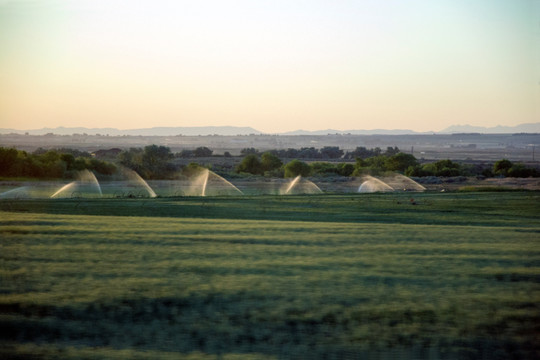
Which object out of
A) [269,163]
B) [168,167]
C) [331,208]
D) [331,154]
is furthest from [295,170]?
[331,154]

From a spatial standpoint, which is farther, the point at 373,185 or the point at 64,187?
the point at 373,185

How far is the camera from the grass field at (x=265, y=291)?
7.05 m

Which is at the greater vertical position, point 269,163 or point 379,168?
point 269,163

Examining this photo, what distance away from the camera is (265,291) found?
905 centimetres

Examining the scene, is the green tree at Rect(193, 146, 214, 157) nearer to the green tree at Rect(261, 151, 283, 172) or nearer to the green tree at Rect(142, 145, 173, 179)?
the green tree at Rect(261, 151, 283, 172)

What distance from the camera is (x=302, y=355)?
6.71m

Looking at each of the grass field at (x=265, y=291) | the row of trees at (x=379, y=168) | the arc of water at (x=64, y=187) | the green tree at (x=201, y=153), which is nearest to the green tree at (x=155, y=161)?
the row of trees at (x=379, y=168)

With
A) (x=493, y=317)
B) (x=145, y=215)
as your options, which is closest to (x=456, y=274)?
(x=493, y=317)

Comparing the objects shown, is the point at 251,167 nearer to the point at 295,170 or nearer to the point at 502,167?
the point at 295,170

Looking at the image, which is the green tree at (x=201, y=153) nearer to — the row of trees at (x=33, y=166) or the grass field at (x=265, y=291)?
the row of trees at (x=33, y=166)

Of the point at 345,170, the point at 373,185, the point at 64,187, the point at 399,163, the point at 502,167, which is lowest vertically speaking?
the point at 373,185

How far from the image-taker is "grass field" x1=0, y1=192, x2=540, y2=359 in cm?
705

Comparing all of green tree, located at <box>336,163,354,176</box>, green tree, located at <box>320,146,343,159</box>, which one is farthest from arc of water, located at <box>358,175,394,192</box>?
green tree, located at <box>320,146,343,159</box>

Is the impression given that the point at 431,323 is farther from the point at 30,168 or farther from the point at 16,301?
the point at 30,168
